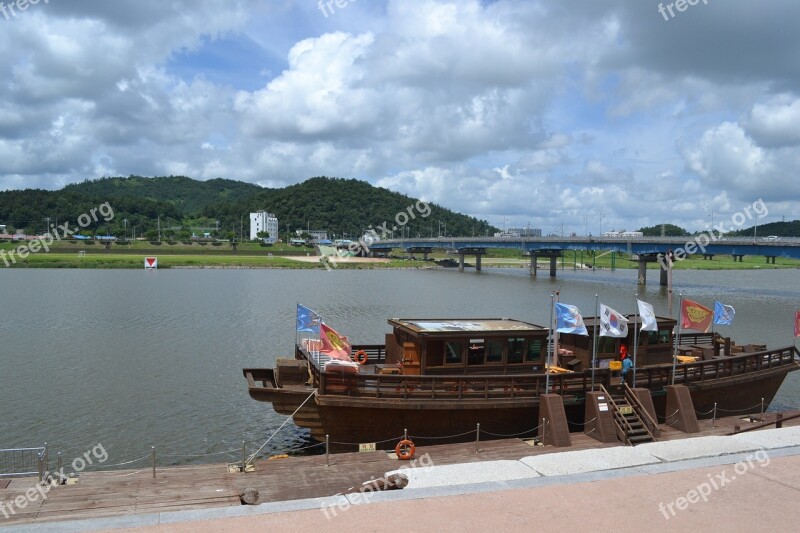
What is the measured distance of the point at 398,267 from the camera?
14988 centimetres

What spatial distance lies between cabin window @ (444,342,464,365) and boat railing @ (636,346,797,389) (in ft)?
19.0

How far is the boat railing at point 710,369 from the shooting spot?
19859mm

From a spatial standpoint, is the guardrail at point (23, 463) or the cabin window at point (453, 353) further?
the cabin window at point (453, 353)

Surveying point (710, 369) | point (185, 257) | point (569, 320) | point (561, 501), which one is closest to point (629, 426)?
point (569, 320)

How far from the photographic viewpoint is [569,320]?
18.4 metres

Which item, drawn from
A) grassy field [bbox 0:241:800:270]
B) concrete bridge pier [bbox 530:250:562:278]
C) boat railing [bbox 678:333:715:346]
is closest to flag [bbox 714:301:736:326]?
boat railing [bbox 678:333:715:346]

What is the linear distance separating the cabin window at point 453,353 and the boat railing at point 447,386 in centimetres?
81

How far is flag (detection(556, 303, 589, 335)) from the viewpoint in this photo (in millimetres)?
18172

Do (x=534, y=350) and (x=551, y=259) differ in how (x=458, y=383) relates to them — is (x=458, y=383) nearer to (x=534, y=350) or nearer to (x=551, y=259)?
(x=534, y=350)

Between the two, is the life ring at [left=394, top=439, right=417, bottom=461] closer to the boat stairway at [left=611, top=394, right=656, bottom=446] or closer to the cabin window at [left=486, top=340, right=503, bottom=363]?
the cabin window at [left=486, top=340, right=503, bottom=363]

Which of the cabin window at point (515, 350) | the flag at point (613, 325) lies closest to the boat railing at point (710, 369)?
the flag at point (613, 325)

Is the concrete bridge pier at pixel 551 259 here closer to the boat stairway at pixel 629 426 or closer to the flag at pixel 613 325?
the flag at pixel 613 325

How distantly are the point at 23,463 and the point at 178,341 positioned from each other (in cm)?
2177

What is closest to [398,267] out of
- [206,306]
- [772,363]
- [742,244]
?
[742,244]
